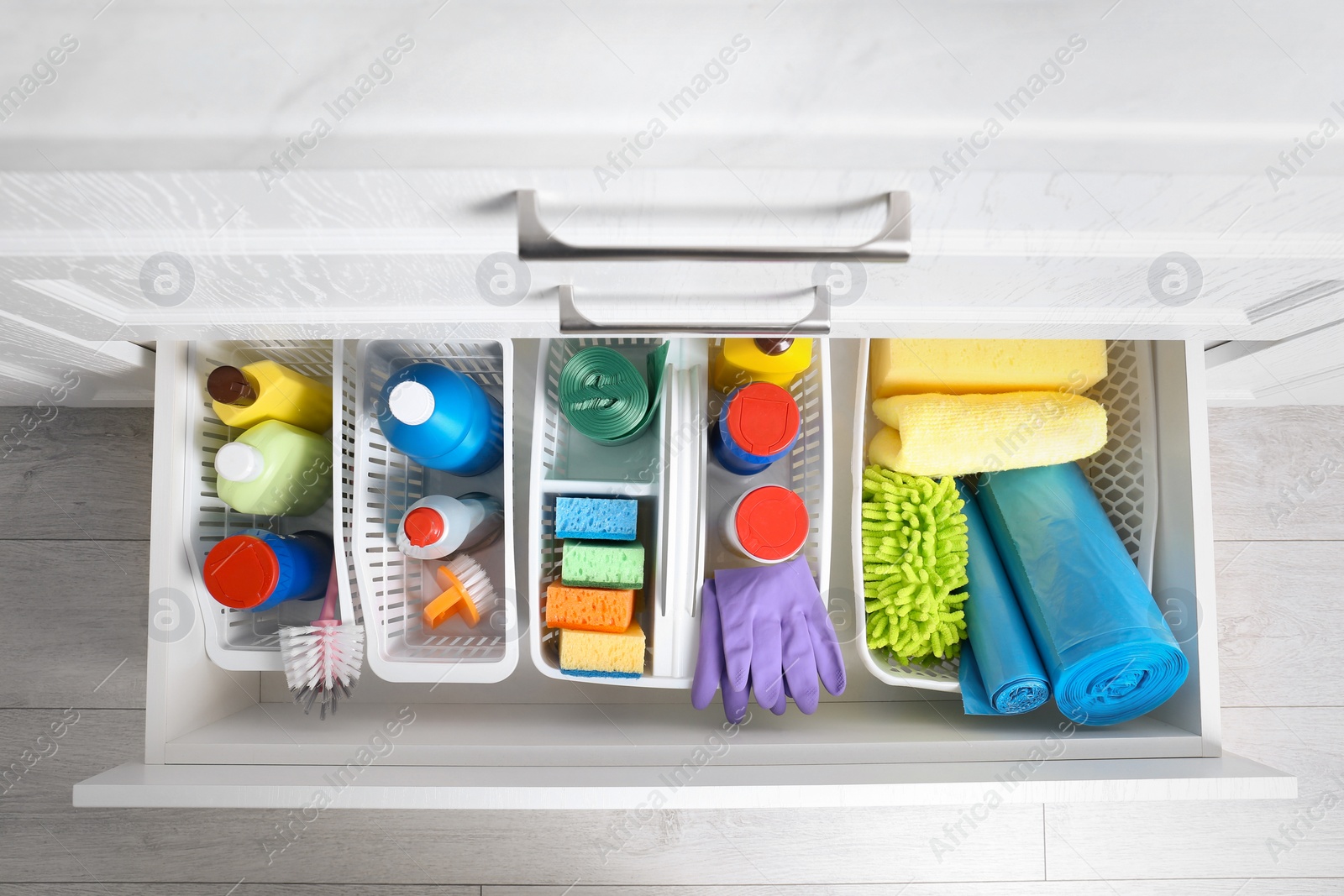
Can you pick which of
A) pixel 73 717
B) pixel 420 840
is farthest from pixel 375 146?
pixel 73 717

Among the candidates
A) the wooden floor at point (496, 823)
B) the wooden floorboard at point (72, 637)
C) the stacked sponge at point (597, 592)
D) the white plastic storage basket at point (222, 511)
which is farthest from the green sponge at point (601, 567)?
the wooden floorboard at point (72, 637)

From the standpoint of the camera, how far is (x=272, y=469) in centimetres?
63

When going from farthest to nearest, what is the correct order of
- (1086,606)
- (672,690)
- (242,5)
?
(672,690) → (1086,606) → (242,5)

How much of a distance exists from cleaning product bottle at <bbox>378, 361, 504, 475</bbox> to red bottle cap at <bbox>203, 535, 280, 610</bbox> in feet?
0.51

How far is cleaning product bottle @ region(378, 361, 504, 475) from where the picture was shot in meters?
0.56

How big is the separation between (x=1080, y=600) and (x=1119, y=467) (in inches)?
7.4

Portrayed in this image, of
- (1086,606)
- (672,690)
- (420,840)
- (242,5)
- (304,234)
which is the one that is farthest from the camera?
(420,840)

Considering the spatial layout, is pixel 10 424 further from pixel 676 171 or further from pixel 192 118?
pixel 676 171

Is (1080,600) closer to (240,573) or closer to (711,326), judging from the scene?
(711,326)

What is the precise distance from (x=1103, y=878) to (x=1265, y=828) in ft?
0.76

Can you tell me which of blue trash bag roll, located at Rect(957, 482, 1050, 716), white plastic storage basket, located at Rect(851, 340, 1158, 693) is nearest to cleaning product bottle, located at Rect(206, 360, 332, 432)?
white plastic storage basket, located at Rect(851, 340, 1158, 693)

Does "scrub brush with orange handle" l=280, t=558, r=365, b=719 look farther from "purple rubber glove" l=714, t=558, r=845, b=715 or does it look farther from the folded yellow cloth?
the folded yellow cloth

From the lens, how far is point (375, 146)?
0.28m

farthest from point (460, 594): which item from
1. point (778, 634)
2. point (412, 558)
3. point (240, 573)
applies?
point (778, 634)
